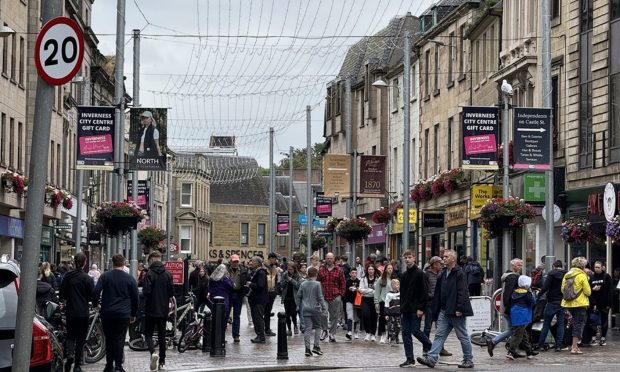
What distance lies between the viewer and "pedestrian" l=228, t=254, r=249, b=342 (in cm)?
3136

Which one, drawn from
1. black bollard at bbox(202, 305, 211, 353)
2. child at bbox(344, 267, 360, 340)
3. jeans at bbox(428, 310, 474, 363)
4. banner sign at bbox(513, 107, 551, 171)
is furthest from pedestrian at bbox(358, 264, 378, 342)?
jeans at bbox(428, 310, 474, 363)

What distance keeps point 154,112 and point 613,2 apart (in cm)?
1243

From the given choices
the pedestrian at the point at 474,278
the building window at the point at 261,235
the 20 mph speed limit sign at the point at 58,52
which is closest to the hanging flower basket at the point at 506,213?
the pedestrian at the point at 474,278

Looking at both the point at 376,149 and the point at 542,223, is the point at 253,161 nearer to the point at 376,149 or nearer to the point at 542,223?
the point at 376,149

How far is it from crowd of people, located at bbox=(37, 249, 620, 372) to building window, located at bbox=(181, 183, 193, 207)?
7964cm

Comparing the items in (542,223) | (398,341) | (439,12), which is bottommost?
(398,341)

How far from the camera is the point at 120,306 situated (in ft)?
66.9

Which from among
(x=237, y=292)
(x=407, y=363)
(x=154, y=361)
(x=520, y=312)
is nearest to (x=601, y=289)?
(x=520, y=312)

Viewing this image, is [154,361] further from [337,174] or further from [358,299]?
[337,174]

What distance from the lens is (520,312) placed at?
24.5 metres

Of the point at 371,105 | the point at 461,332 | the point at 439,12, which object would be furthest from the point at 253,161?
the point at 461,332

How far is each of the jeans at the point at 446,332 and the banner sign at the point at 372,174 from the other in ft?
95.0

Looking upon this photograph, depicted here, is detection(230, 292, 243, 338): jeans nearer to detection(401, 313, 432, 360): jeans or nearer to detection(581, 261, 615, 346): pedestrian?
detection(581, 261, 615, 346): pedestrian

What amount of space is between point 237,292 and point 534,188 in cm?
1155
